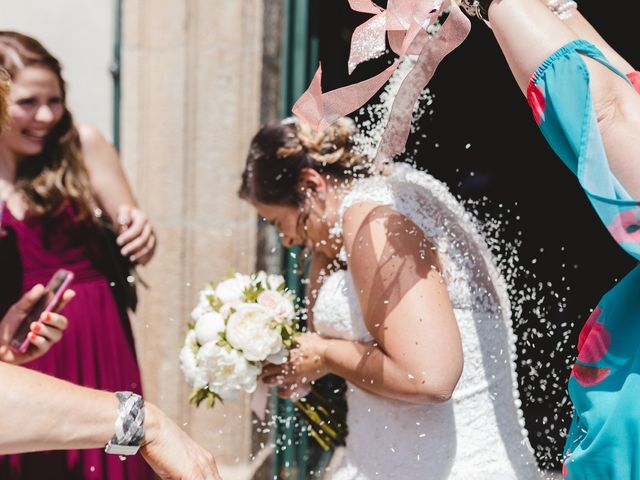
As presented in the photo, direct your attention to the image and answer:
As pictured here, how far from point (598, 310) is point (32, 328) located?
5.20ft

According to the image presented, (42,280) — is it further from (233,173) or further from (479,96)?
(479,96)

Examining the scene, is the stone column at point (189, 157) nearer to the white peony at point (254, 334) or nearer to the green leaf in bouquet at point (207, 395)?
the green leaf in bouquet at point (207, 395)

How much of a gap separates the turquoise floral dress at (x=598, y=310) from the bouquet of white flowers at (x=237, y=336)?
85 centimetres

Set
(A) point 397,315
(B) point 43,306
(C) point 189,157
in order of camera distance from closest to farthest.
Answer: (A) point 397,315
(B) point 43,306
(C) point 189,157

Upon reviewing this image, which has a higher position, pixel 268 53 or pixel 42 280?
pixel 268 53

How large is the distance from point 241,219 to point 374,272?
1.99m

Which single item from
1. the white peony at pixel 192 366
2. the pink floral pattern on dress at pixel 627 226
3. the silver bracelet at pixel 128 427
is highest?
the pink floral pattern on dress at pixel 627 226

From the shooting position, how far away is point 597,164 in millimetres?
1321

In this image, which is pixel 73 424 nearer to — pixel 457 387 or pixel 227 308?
pixel 227 308

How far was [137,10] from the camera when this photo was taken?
12.8 ft

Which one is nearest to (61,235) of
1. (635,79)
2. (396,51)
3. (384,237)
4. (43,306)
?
(43,306)

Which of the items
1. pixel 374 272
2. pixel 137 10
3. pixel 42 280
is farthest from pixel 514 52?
pixel 137 10

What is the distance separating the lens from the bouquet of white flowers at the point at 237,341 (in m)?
2.16

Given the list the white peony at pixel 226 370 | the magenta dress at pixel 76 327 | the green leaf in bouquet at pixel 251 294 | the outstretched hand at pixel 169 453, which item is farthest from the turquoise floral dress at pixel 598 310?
the magenta dress at pixel 76 327
